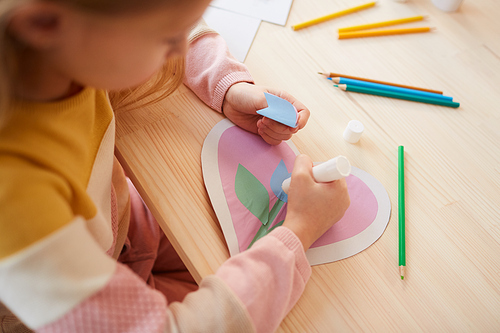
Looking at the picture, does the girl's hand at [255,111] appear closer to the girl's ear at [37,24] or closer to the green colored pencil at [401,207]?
the green colored pencil at [401,207]

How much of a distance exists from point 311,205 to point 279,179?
7 cm

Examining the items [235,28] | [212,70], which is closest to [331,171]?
[212,70]

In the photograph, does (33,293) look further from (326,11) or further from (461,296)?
(326,11)

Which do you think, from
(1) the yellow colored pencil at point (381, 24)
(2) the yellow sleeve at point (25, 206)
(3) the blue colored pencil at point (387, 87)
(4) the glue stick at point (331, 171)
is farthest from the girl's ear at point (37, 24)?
(1) the yellow colored pencil at point (381, 24)

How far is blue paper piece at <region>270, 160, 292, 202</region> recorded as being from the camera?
0.48 m

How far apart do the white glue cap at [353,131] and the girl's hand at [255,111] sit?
7cm

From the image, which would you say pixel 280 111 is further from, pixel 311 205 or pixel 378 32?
pixel 378 32

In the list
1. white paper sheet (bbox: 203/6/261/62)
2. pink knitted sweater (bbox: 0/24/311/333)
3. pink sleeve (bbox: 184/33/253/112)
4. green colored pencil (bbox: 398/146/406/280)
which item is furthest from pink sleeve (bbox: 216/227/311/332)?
white paper sheet (bbox: 203/6/261/62)

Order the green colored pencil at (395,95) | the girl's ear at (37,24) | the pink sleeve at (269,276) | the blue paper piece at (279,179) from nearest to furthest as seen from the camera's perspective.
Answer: the girl's ear at (37,24), the pink sleeve at (269,276), the blue paper piece at (279,179), the green colored pencil at (395,95)

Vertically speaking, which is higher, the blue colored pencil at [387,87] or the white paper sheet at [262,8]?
the white paper sheet at [262,8]

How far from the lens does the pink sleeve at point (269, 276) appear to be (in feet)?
1.22

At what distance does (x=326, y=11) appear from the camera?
705 millimetres

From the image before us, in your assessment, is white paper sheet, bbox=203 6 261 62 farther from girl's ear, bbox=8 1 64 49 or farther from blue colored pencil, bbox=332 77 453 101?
girl's ear, bbox=8 1 64 49

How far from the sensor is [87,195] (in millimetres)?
360
